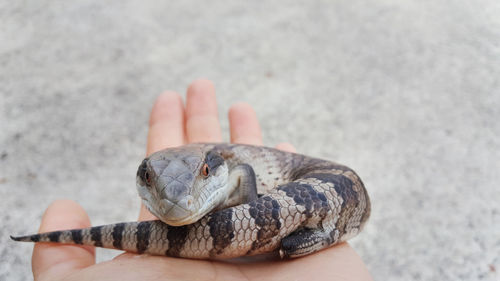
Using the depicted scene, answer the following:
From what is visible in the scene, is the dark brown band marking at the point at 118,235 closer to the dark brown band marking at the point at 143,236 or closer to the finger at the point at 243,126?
the dark brown band marking at the point at 143,236

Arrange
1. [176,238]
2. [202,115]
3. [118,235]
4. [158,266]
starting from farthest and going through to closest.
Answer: [202,115] < [118,235] < [176,238] < [158,266]

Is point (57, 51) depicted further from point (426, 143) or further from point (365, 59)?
point (426, 143)

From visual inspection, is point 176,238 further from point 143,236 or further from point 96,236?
point 96,236

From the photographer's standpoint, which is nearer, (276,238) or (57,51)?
(276,238)

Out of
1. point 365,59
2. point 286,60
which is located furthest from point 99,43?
point 365,59

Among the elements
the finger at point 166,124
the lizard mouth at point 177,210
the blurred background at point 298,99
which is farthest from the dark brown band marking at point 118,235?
the blurred background at point 298,99

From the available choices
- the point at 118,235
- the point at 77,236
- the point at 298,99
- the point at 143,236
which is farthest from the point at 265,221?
the point at 298,99

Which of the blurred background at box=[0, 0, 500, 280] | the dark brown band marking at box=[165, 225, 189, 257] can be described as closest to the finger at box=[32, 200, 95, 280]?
the dark brown band marking at box=[165, 225, 189, 257]
